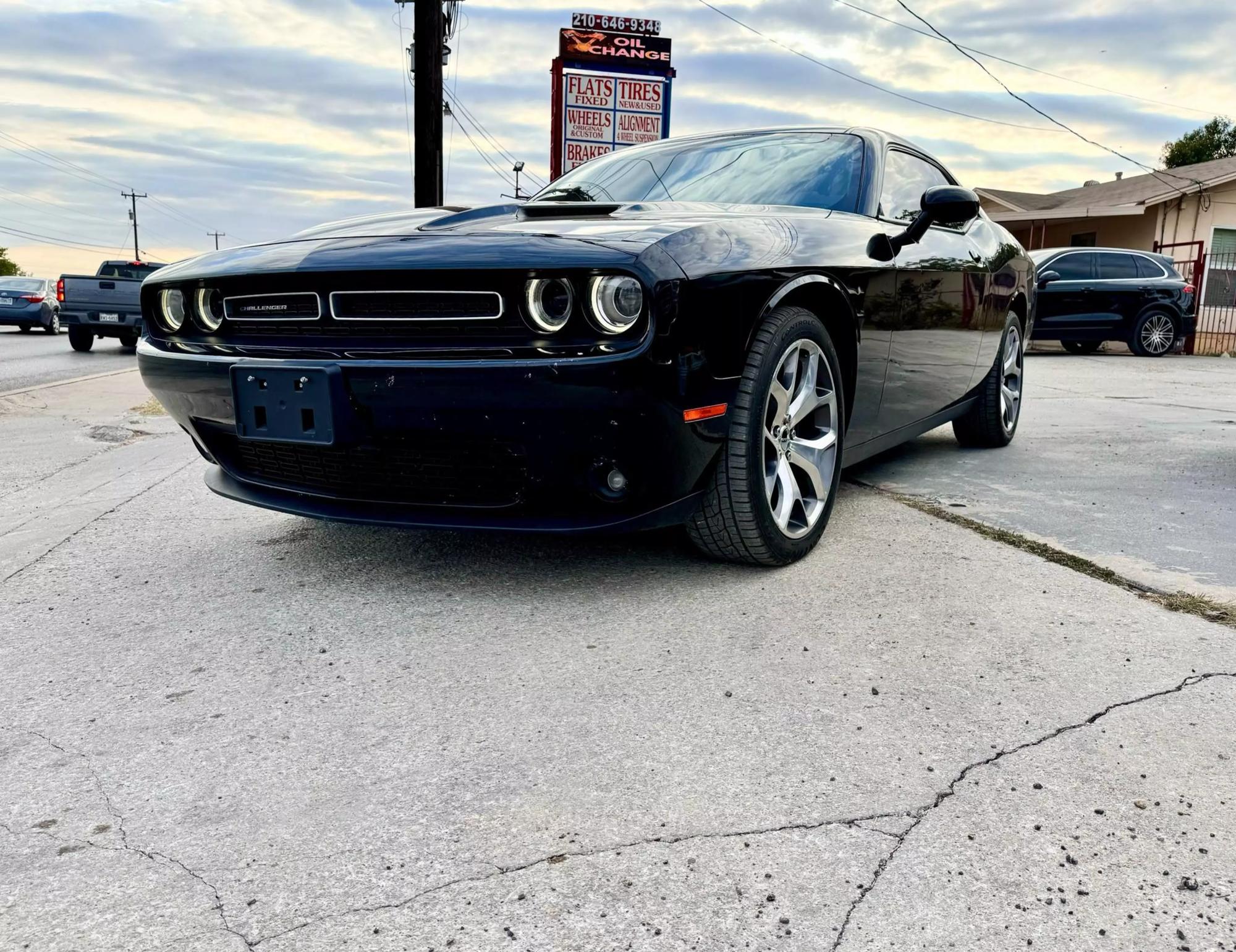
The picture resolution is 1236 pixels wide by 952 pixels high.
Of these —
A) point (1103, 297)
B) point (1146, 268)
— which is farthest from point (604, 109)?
point (1146, 268)

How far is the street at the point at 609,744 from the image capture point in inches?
56.4

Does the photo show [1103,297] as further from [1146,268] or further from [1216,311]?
[1216,311]

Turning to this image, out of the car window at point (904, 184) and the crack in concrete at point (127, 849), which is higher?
the car window at point (904, 184)

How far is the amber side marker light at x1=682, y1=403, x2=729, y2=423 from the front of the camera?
2.48 m

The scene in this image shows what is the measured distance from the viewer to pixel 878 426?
3.67m

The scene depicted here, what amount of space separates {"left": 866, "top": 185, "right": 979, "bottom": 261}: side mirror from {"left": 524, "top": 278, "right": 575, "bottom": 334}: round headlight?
4.42ft

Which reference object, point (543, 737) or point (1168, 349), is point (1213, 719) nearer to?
point (543, 737)

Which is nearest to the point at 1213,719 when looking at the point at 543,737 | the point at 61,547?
the point at 543,737

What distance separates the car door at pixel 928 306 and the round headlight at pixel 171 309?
2.30 metres

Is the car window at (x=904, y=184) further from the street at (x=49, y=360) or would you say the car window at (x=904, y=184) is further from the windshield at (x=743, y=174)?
the street at (x=49, y=360)

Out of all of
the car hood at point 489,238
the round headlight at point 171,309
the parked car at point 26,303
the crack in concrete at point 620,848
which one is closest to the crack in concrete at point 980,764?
the crack in concrete at point 620,848

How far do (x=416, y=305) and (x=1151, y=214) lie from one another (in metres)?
26.8

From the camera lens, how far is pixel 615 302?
2406 mm

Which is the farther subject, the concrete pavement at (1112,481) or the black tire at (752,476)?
the concrete pavement at (1112,481)
